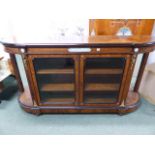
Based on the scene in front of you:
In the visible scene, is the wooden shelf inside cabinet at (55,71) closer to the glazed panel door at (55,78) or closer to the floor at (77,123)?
the glazed panel door at (55,78)

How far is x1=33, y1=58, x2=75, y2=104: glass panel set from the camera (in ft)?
5.28

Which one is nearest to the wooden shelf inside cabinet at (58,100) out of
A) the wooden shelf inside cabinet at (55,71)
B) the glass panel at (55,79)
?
Answer: the glass panel at (55,79)

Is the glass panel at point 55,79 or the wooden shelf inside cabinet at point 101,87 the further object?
the wooden shelf inside cabinet at point 101,87

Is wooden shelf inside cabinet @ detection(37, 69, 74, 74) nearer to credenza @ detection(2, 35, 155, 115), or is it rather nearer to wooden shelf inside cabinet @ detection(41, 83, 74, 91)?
credenza @ detection(2, 35, 155, 115)

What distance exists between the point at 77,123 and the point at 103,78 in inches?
24.7

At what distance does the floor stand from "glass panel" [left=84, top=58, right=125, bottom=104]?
0.23 m

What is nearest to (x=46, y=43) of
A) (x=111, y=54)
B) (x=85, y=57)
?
(x=85, y=57)

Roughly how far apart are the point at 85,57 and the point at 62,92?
64 centimetres

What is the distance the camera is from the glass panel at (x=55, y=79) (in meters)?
1.61

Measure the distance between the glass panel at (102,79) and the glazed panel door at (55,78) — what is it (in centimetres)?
16

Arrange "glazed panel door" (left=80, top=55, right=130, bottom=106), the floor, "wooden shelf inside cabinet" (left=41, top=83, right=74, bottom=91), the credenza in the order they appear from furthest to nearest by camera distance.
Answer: "wooden shelf inside cabinet" (left=41, top=83, right=74, bottom=91)
the floor
"glazed panel door" (left=80, top=55, right=130, bottom=106)
the credenza

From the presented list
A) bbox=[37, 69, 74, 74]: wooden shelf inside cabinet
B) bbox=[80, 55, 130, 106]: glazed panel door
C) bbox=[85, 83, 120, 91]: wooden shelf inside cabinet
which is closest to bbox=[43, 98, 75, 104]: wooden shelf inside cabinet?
bbox=[80, 55, 130, 106]: glazed panel door

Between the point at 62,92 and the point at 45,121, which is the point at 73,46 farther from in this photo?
the point at 45,121

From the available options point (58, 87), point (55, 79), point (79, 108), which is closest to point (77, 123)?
point (79, 108)
